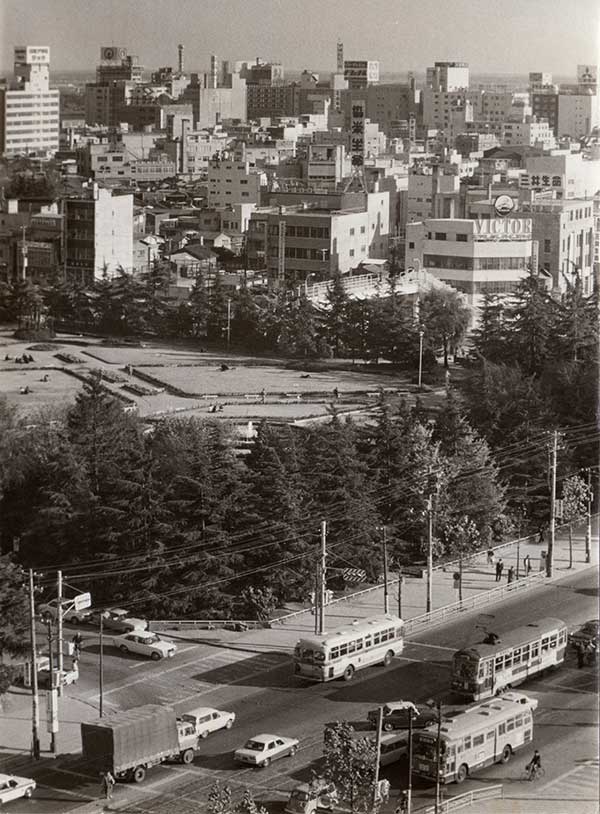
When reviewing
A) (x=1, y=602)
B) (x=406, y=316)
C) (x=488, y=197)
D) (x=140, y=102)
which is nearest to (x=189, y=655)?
(x=1, y=602)

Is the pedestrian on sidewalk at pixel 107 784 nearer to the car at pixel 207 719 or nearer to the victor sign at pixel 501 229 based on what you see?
the car at pixel 207 719

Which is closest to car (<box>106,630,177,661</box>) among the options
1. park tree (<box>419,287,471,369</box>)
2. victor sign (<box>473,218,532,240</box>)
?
park tree (<box>419,287,471,369</box>)

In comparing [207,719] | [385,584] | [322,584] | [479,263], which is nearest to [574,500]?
[385,584]

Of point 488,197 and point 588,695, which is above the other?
point 488,197

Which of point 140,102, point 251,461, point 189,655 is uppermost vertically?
point 140,102

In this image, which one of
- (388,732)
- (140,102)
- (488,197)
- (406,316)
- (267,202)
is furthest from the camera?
(140,102)

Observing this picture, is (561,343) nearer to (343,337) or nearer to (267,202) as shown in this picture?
(343,337)

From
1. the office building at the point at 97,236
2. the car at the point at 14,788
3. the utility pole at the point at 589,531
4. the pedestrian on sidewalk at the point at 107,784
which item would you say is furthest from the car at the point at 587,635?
the office building at the point at 97,236
